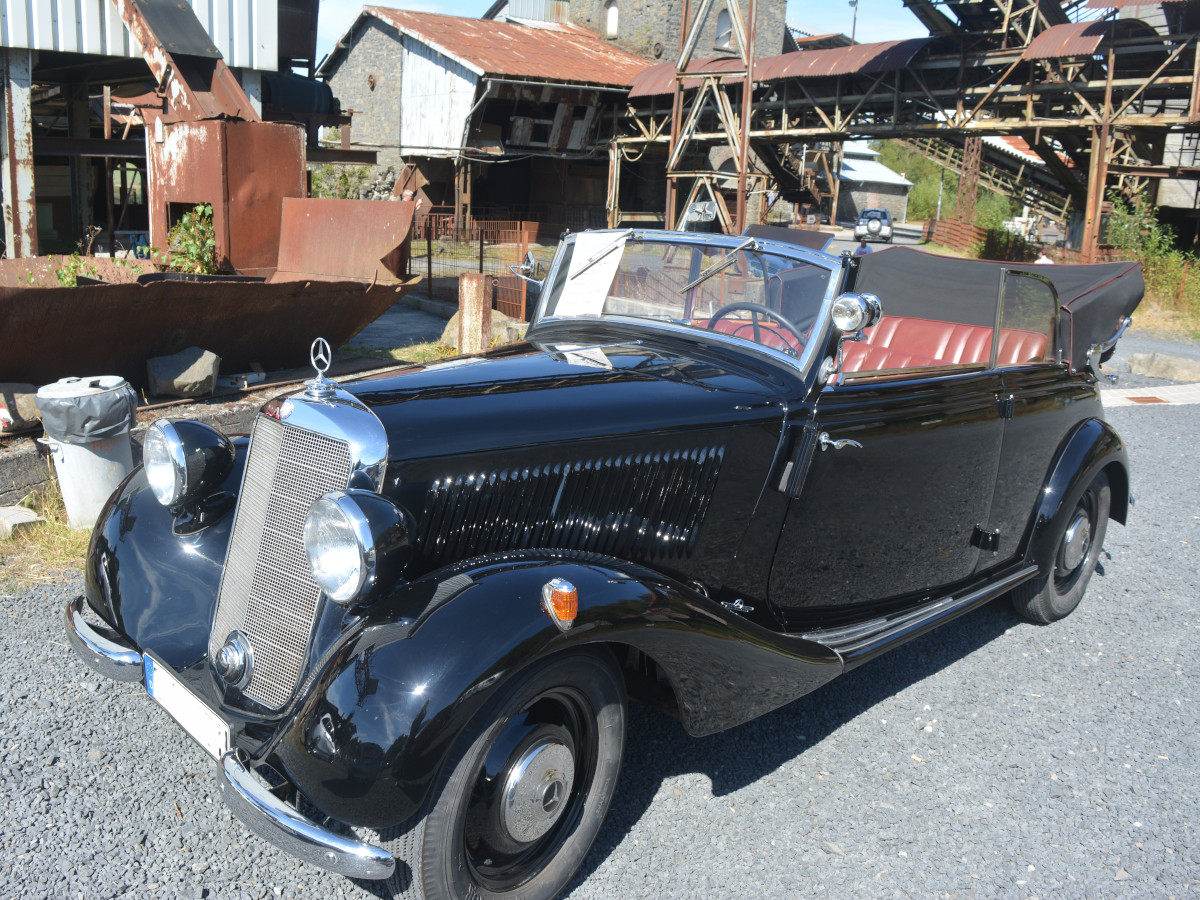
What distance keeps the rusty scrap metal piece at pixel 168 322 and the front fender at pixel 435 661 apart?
14.7 feet

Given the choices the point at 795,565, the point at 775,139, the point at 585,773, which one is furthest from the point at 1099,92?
the point at 585,773

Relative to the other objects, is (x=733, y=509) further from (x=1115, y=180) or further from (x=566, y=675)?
(x=1115, y=180)

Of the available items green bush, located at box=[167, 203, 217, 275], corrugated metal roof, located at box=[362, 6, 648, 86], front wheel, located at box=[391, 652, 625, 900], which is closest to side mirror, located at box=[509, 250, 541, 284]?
front wheel, located at box=[391, 652, 625, 900]

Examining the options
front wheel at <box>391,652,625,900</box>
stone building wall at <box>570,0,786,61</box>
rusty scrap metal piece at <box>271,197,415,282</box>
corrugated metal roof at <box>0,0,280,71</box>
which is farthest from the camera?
stone building wall at <box>570,0,786,61</box>

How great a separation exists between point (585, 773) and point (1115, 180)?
21745 mm

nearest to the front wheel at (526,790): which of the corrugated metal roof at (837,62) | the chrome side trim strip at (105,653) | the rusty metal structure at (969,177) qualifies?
the chrome side trim strip at (105,653)

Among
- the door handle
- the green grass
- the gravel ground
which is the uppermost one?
the door handle

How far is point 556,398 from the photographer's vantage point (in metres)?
2.69

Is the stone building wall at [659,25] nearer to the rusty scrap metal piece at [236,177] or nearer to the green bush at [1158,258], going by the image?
the green bush at [1158,258]

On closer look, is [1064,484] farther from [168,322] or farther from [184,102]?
[184,102]

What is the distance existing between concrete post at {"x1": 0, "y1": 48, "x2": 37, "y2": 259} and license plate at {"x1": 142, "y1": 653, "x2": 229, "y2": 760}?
8447 mm

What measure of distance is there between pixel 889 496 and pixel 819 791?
109 cm

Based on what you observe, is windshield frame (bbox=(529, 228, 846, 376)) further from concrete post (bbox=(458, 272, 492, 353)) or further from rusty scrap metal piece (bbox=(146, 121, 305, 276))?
rusty scrap metal piece (bbox=(146, 121, 305, 276))

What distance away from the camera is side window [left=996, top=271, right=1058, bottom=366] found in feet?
13.3
